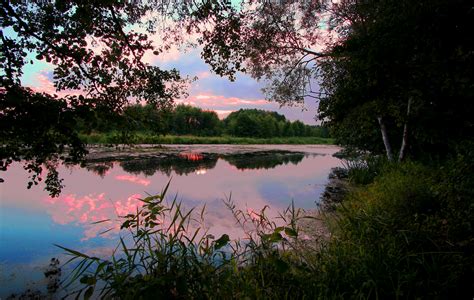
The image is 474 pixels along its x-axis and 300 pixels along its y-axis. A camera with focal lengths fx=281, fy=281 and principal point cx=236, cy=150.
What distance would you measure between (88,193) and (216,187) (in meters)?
5.00

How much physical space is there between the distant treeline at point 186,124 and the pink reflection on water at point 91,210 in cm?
287

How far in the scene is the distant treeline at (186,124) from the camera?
4.14 meters

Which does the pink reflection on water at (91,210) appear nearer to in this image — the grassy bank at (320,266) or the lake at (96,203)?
the lake at (96,203)

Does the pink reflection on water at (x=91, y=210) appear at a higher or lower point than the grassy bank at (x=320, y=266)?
lower

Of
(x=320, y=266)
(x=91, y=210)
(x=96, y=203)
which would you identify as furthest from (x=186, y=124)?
(x=320, y=266)

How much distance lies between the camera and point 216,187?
12367mm

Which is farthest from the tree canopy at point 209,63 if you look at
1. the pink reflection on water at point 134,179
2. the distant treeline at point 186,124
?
the pink reflection on water at point 134,179

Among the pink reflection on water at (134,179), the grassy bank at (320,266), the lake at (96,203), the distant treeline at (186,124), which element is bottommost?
the lake at (96,203)

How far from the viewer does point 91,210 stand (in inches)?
331

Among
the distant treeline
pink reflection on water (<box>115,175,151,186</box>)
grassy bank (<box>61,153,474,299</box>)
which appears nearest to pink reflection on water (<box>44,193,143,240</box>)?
pink reflection on water (<box>115,175,151,186</box>)

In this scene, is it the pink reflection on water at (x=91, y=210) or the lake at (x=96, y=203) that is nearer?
the lake at (x=96, y=203)

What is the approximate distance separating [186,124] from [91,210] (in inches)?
2618

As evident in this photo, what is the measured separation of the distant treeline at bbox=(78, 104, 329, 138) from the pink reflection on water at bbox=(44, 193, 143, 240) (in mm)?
2869

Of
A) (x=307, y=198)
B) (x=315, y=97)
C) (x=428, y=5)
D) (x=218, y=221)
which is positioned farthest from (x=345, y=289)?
(x=315, y=97)
